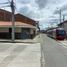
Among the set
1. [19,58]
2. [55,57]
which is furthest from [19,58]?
[55,57]

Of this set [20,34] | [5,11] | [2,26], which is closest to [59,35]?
[20,34]

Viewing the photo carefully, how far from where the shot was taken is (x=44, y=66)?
15.5 meters

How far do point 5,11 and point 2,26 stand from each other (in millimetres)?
21339

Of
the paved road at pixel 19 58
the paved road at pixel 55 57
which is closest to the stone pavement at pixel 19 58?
the paved road at pixel 19 58

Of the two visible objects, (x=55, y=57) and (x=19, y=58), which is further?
(x=55, y=57)

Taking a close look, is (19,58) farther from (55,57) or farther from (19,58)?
(55,57)

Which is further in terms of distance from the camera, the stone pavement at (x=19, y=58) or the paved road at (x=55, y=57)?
the paved road at (x=55, y=57)

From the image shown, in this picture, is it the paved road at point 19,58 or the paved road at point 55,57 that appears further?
the paved road at point 55,57

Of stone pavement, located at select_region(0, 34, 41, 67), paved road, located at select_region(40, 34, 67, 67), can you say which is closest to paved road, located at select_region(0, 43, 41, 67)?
stone pavement, located at select_region(0, 34, 41, 67)

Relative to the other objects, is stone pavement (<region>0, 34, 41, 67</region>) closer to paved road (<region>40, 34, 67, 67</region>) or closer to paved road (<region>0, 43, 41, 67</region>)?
paved road (<region>0, 43, 41, 67</region>)

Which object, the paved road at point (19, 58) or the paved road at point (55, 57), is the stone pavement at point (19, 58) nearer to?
the paved road at point (19, 58)

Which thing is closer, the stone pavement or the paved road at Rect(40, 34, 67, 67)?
the stone pavement

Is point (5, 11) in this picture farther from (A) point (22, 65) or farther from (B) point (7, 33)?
(A) point (22, 65)

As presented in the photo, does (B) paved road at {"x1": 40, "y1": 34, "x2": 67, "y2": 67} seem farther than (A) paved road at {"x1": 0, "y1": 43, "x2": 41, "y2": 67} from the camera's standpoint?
Yes
